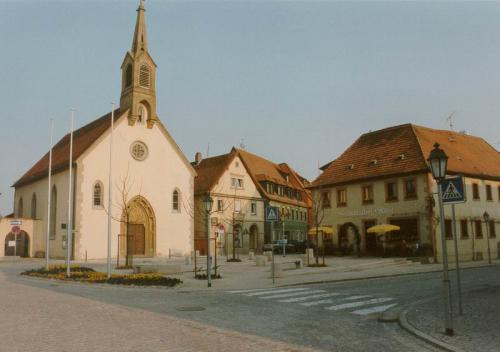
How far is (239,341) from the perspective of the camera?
8.38 m

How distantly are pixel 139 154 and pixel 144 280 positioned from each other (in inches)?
1056

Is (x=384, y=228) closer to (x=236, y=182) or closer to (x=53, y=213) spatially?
(x=236, y=182)

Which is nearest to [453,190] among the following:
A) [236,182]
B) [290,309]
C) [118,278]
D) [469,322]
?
[469,322]

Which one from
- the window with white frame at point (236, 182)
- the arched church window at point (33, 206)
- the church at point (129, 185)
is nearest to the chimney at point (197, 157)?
the window with white frame at point (236, 182)

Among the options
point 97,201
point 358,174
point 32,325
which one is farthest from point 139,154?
point 32,325

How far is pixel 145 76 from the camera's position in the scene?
147 feet

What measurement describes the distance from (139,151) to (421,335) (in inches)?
1490

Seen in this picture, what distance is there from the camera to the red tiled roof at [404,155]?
1476 inches

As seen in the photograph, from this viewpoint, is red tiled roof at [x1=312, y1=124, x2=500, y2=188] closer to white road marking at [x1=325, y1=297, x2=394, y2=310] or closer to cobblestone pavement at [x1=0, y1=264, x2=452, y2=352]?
white road marking at [x1=325, y1=297, x2=394, y2=310]

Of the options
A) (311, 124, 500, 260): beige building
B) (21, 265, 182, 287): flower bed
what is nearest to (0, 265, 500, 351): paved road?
(21, 265, 182, 287): flower bed

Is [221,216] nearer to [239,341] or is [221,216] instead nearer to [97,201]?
[97,201]

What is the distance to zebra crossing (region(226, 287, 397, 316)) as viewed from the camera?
12662 millimetres

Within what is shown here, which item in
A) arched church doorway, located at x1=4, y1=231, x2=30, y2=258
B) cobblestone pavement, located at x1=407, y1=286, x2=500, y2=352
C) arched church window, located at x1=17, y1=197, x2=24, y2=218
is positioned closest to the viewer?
cobblestone pavement, located at x1=407, y1=286, x2=500, y2=352

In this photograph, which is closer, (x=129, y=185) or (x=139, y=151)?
(x=129, y=185)
